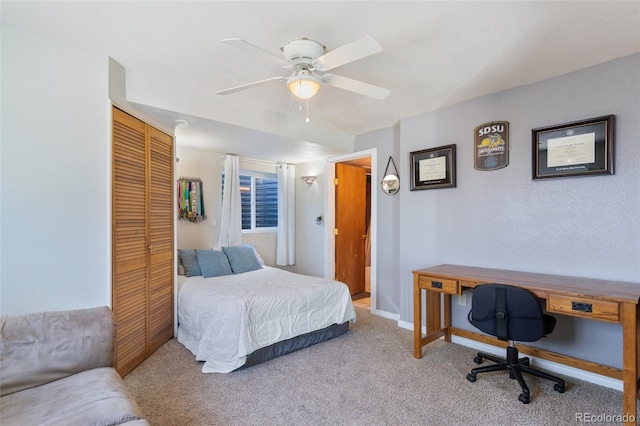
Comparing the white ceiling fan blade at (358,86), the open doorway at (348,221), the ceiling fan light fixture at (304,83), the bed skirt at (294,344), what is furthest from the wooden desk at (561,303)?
the ceiling fan light fixture at (304,83)

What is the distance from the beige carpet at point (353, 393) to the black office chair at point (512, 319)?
0.11 m

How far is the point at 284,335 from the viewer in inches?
109

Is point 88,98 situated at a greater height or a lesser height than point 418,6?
lesser

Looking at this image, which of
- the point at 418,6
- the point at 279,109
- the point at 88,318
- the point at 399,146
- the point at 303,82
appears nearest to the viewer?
the point at 418,6

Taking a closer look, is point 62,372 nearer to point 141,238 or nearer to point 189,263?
point 141,238

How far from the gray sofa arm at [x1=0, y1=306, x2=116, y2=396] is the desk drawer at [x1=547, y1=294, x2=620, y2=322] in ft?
9.11

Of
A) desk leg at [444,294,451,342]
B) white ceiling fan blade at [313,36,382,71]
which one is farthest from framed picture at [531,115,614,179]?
white ceiling fan blade at [313,36,382,71]

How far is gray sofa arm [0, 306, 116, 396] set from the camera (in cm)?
152

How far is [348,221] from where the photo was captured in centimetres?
489

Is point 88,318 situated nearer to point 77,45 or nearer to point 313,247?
point 77,45

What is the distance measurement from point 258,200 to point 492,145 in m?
3.48

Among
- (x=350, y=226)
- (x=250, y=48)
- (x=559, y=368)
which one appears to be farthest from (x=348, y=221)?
(x=250, y=48)

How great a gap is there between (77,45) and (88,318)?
181 cm

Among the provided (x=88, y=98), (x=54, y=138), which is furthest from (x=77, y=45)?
(x=54, y=138)
